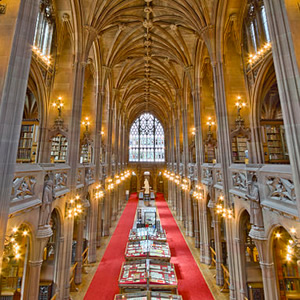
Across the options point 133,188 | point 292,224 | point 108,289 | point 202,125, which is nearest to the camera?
point 292,224

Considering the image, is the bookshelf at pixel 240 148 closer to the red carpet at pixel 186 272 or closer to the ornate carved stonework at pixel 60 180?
the red carpet at pixel 186 272

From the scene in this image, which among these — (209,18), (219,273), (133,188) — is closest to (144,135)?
(133,188)

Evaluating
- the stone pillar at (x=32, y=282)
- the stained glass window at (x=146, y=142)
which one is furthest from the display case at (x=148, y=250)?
the stained glass window at (x=146, y=142)

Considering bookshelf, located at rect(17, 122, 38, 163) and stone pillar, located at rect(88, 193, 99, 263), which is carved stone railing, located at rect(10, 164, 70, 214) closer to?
stone pillar, located at rect(88, 193, 99, 263)

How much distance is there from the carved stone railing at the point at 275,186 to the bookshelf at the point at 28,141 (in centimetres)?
1131

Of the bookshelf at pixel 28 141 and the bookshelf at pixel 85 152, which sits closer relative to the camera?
the bookshelf at pixel 28 141

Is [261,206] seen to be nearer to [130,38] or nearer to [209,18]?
[209,18]

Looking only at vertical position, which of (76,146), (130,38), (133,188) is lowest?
(133,188)

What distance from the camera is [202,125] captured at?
12.2 m

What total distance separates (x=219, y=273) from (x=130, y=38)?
17.8 meters

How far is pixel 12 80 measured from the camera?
13.1ft

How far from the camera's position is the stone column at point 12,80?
145 inches

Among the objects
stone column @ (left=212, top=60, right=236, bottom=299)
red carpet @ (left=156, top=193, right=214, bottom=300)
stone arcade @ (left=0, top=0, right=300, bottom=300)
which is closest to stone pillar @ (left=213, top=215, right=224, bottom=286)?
stone arcade @ (left=0, top=0, right=300, bottom=300)

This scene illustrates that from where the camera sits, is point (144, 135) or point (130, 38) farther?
point (144, 135)
